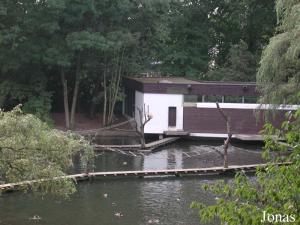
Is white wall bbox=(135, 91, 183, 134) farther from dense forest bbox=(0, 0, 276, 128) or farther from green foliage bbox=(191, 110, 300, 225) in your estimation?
green foliage bbox=(191, 110, 300, 225)

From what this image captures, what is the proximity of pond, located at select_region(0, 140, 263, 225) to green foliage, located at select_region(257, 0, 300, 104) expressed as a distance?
165 inches

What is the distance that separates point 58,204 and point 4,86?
58.9 ft

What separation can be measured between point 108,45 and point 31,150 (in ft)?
64.9

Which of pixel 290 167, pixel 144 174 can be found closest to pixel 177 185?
pixel 144 174

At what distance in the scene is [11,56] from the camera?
32.3 metres

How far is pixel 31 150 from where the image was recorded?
12695 mm

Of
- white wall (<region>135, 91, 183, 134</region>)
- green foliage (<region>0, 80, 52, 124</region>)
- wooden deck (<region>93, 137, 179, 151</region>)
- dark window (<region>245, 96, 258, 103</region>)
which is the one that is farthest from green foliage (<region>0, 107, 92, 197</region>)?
dark window (<region>245, 96, 258, 103</region>)

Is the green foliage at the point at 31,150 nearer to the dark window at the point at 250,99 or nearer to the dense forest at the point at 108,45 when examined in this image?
the dense forest at the point at 108,45

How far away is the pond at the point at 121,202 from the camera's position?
1605 cm

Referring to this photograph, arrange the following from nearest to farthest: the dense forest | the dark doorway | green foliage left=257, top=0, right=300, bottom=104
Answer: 1. green foliage left=257, top=0, right=300, bottom=104
2. the dense forest
3. the dark doorway

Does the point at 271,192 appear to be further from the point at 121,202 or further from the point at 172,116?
the point at 172,116

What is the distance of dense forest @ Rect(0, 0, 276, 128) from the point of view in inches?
1250

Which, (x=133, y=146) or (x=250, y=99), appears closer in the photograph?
(x=133, y=146)

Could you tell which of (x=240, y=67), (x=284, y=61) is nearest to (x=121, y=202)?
(x=284, y=61)
